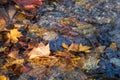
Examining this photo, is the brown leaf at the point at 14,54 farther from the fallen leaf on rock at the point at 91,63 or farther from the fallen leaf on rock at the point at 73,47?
the fallen leaf on rock at the point at 91,63

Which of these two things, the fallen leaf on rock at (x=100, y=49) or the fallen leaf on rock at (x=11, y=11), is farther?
the fallen leaf on rock at (x=11, y=11)

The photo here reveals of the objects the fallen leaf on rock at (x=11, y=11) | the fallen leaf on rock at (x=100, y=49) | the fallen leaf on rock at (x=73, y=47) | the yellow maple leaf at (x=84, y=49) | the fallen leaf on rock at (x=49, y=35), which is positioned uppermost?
the fallen leaf on rock at (x=11, y=11)

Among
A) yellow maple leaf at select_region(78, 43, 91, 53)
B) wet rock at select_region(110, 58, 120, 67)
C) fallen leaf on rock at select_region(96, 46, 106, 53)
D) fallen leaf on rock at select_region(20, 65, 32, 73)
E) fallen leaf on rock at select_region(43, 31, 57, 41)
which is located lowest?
wet rock at select_region(110, 58, 120, 67)

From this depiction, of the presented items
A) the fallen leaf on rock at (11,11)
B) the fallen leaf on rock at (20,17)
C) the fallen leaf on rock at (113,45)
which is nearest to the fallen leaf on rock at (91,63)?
the fallen leaf on rock at (113,45)

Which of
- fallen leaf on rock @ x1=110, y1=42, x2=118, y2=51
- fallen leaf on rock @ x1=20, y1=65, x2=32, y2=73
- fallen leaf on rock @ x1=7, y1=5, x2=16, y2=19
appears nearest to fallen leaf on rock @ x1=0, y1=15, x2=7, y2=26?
fallen leaf on rock @ x1=7, y1=5, x2=16, y2=19

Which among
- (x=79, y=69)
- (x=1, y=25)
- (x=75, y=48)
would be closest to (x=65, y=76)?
(x=79, y=69)

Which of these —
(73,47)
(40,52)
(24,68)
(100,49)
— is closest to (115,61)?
(100,49)

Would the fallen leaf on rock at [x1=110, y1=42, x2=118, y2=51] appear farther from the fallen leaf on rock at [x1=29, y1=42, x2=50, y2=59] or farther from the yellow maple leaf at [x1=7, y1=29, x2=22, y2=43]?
the yellow maple leaf at [x1=7, y1=29, x2=22, y2=43]

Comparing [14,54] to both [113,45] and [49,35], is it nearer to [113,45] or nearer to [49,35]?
[49,35]

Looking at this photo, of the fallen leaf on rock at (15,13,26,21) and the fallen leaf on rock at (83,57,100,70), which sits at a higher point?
the fallen leaf on rock at (15,13,26,21)

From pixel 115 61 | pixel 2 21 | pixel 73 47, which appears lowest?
pixel 115 61
